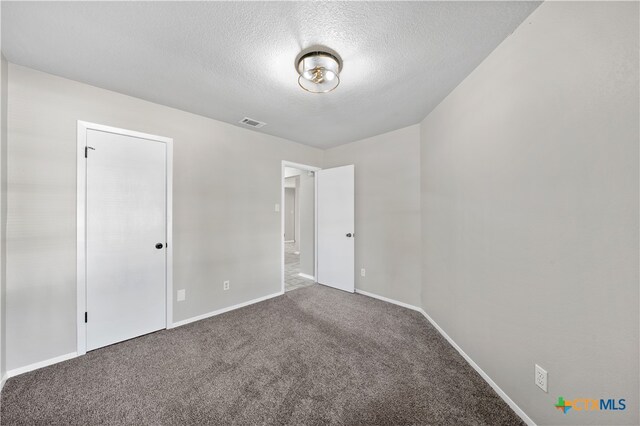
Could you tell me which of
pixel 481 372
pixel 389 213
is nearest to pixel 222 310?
pixel 389 213

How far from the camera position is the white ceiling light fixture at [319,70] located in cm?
166

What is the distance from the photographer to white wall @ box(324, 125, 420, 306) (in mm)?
3123

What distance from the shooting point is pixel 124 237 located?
2.32 metres

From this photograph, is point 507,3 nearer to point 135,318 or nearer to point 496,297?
point 496,297

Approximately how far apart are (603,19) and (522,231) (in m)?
1.08

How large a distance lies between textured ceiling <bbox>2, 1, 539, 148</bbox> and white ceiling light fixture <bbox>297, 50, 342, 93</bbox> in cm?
7

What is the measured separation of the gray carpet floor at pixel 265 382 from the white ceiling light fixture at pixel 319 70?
2398 millimetres

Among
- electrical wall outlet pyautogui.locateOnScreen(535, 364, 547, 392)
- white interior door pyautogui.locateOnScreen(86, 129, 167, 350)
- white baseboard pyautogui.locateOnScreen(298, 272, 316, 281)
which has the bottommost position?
white baseboard pyautogui.locateOnScreen(298, 272, 316, 281)

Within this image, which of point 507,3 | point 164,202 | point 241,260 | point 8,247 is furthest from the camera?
point 241,260

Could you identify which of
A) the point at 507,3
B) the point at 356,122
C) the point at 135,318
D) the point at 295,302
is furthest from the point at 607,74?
the point at 135,318

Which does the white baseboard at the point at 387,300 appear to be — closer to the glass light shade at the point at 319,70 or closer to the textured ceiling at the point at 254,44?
the textured ceiling at the point at 254,44

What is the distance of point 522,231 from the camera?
1451 mm

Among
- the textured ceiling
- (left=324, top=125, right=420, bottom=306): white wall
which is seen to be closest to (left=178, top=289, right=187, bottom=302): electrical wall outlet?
the textured ceiling

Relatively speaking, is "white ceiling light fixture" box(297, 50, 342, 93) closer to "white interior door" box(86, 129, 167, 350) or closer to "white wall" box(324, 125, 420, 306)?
"white wall" box(324, 125, 420, 306)
